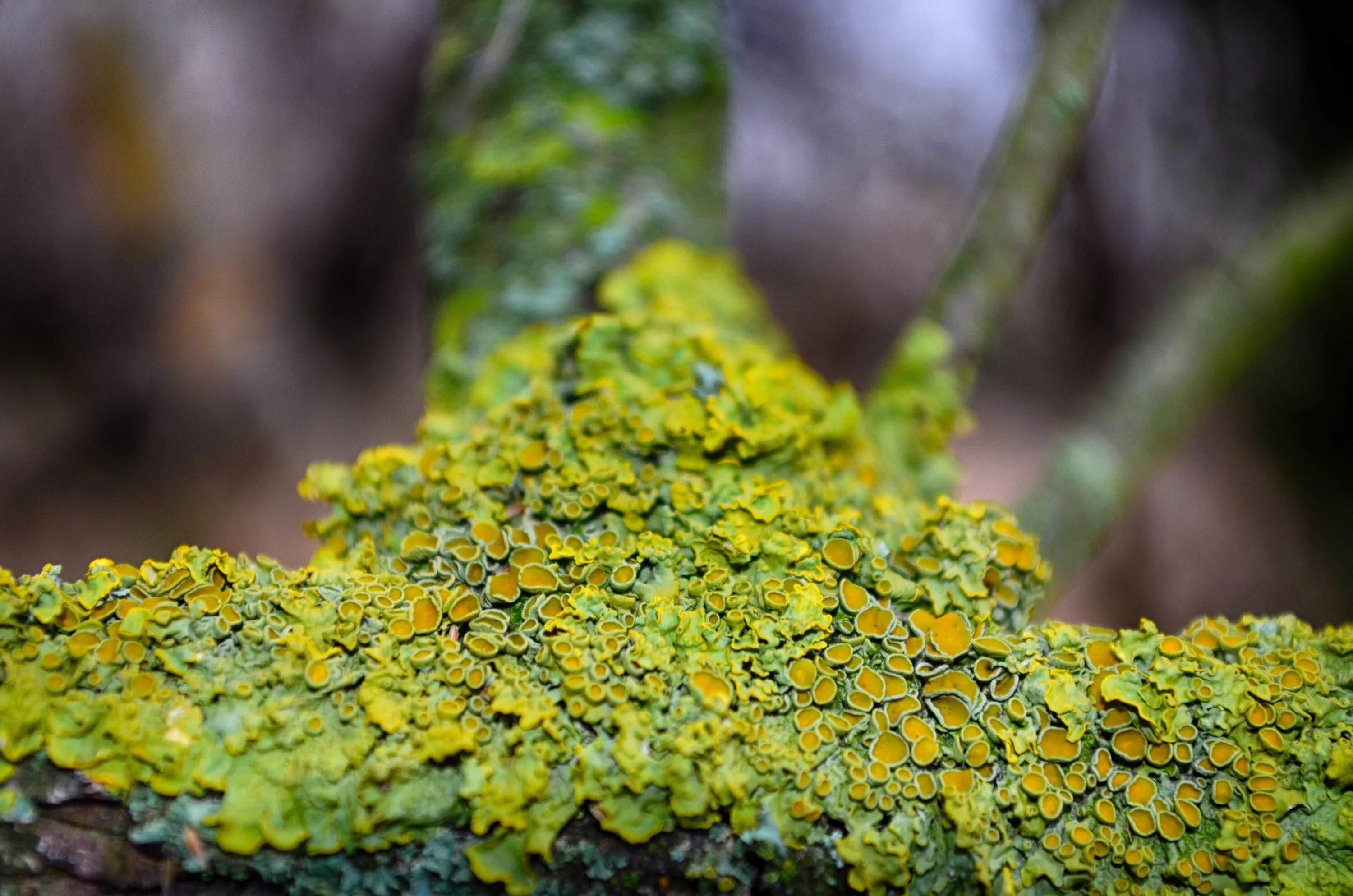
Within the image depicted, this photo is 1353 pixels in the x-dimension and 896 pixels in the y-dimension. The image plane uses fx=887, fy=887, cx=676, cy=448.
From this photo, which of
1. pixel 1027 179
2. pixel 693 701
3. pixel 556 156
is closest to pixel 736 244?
pixel 1027 179

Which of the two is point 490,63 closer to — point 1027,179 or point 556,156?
point 556,156

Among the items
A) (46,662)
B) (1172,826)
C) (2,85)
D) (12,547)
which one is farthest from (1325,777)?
(2,85)

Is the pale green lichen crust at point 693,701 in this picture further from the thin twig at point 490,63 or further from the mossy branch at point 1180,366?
the thin twig at point 490,63

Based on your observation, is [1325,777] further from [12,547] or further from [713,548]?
[12,547]

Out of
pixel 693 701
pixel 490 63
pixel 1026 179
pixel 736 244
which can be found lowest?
pixel 693 701

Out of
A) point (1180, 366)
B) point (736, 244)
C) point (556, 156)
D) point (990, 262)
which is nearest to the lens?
point (556, 156)

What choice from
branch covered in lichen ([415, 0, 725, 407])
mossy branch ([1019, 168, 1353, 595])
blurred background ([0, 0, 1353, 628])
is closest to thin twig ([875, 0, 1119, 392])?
mossy branch ([1019, 168, 1353, 595])
